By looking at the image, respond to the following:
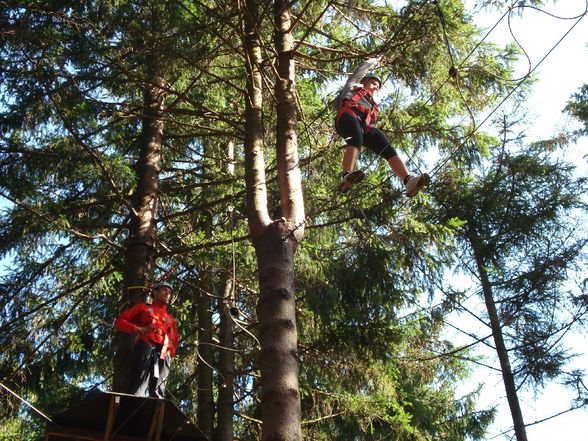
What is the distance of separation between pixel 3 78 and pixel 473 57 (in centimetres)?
587

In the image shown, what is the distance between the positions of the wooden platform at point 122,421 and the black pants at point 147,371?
0.59 metres

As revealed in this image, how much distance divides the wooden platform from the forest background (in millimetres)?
1182

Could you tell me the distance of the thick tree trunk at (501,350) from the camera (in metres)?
10.0

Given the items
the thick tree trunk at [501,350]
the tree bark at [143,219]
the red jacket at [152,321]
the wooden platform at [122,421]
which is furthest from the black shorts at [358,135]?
the thick tree trunk at [501,350]

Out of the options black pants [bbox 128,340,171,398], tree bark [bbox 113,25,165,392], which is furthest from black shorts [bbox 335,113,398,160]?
black pants [bbox 128,340,171,398]

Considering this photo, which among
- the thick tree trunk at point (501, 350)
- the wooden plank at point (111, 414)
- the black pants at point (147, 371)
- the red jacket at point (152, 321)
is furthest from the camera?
the thick tree trunk at point (501, 350)

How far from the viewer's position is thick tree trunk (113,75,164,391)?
7547mm

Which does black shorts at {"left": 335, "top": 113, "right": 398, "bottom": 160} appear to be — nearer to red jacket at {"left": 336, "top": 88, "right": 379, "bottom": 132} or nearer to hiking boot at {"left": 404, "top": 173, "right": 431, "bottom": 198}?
red jacket at {"left": 336, "top": 88, "right": 379, "bottom": 132}

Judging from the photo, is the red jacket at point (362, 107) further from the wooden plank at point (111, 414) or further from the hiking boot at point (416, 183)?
the wooden plank at point (111, 414)

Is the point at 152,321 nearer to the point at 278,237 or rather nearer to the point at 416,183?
the point at 278,237

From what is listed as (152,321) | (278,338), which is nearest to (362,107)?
(278,338)

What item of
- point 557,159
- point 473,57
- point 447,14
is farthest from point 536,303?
point 447,14

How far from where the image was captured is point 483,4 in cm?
757

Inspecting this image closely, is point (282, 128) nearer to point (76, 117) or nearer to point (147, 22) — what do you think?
point (76, 117)
